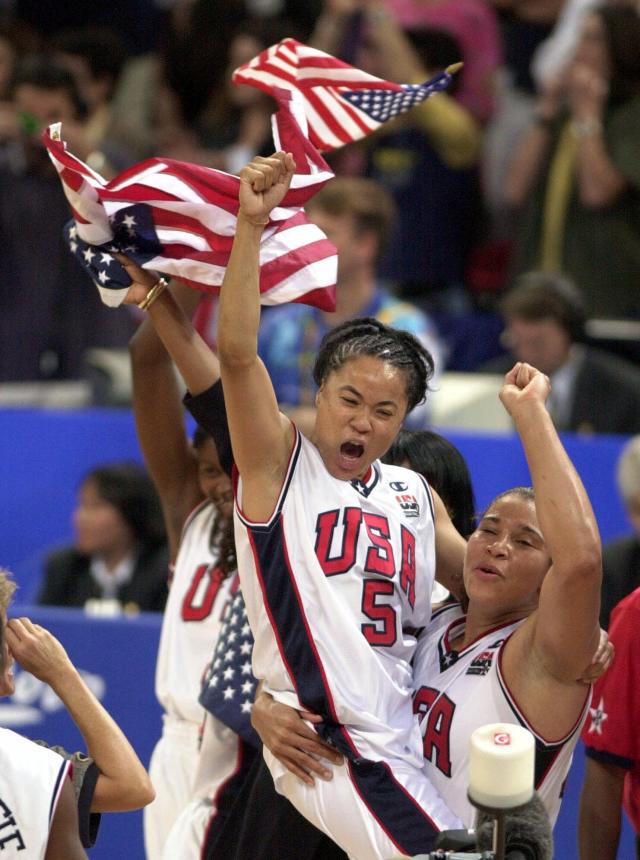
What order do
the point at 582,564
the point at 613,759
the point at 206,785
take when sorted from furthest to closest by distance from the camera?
the point at 206,785 < the point at 613,759 < the point at 582,564

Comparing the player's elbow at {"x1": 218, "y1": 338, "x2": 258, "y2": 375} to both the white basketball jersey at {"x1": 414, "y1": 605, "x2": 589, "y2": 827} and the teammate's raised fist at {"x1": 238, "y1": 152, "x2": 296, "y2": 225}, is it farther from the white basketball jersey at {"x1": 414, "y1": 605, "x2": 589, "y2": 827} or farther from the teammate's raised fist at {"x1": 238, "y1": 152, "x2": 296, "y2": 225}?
the white basketball jersey at {"x1": 414, "y1": 605, "x2": 589, "y2": 827}

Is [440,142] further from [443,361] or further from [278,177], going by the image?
[278,177]

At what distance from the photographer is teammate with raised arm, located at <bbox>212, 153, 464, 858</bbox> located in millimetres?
3334

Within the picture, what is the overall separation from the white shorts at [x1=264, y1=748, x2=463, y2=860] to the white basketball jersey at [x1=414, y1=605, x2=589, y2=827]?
0.17ft

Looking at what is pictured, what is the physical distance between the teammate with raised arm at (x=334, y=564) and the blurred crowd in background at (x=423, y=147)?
3510 mm

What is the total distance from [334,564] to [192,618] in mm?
1149

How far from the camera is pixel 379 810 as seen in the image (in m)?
3.36

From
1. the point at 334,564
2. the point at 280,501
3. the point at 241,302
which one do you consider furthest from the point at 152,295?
the point at 334,564

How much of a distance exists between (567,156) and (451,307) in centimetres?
98

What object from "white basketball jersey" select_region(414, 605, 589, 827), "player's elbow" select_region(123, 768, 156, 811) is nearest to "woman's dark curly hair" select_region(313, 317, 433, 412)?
"white basketball jersey" select_region(414, 605, 589, 827)

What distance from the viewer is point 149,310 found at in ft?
12.7

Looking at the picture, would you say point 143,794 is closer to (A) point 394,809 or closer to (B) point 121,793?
(B) point 121,793

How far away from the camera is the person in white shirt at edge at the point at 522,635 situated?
3223mm

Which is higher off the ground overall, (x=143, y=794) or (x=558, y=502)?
(x=558, y=502)
